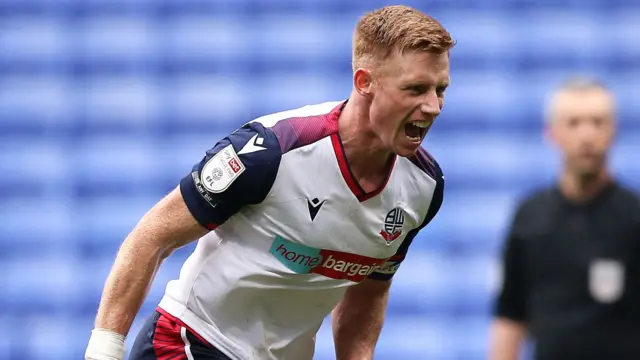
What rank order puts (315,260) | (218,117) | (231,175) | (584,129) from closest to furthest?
(231,175), (315,260), (584,129), (218,117)

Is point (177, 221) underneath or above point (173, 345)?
above

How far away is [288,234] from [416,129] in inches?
Answer: 17.1

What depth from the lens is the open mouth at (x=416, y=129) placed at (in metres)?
2.92

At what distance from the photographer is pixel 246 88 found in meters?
→ 8.08

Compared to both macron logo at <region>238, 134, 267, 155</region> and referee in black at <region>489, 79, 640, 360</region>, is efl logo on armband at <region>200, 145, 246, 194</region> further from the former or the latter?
referee in black at <region>489, 79, 640, 360</region>

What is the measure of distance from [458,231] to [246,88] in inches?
69.1

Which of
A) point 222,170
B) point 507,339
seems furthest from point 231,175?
point 507,339

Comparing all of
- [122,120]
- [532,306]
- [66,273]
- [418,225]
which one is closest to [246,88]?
[122,120]

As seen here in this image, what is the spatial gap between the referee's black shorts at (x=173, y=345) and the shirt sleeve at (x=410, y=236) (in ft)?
1.76

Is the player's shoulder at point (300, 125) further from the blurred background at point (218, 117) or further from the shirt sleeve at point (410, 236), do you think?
the blurred background at point (218, 117)

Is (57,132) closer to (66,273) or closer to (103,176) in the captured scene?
(103,176)

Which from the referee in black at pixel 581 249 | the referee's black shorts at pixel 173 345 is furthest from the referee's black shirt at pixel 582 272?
the referee's black shorts at pixel 173 345

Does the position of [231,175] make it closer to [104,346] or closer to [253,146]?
[253,146]

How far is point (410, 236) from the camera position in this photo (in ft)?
10.8
